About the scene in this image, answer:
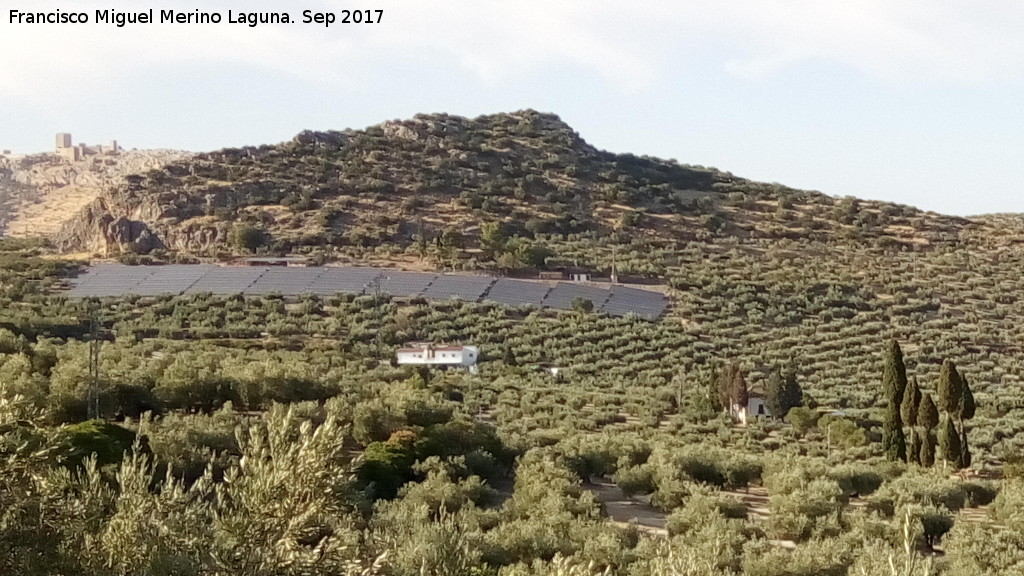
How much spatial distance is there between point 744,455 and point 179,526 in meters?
19.5

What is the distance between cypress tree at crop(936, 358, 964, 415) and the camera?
28.6 metres

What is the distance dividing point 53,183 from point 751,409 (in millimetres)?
83340

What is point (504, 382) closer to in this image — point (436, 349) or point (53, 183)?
point (436, 349)

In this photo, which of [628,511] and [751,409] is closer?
[628,511]

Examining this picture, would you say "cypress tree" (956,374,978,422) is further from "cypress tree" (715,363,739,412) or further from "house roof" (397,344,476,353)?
"house roof" (397,344,476,353)

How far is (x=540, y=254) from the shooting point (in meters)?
59.2

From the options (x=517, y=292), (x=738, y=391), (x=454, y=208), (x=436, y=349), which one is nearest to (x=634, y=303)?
(x=517, y=292)

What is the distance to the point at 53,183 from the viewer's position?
323ft

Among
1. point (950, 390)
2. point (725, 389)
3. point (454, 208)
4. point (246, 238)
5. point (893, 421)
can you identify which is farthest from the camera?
point (454, 208)

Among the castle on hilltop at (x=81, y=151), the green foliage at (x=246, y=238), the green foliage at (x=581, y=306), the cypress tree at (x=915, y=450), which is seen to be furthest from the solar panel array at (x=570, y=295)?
the castle on hilltop at (x=81, y=151)

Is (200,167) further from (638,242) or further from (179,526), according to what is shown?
(179,526)

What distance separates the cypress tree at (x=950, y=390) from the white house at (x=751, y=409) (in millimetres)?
7033

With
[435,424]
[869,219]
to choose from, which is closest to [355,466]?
[435,424]

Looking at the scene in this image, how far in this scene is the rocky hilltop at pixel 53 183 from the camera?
80.6m
